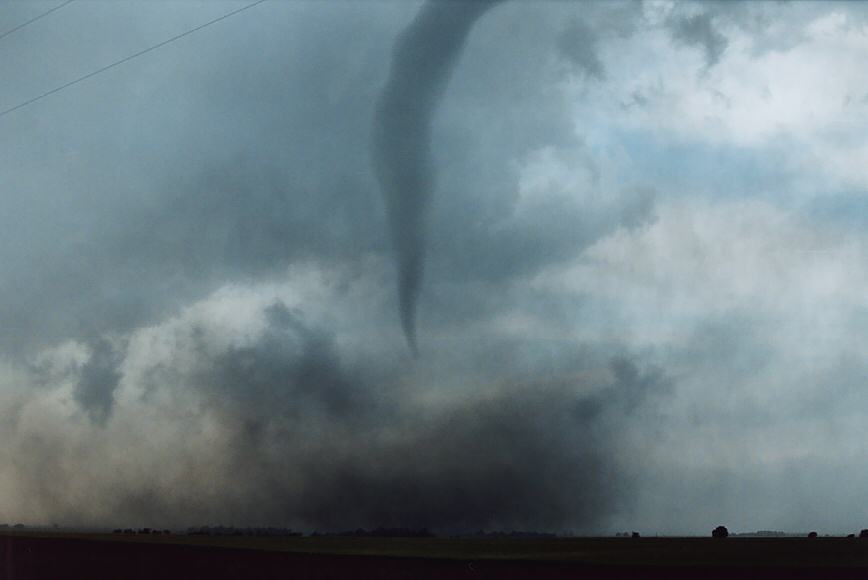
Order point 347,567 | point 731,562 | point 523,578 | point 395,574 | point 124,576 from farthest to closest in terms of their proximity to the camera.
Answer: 1. point 731,562
2. point 347,567
3. point 395,574
4. point 523,578
5. point 124,576

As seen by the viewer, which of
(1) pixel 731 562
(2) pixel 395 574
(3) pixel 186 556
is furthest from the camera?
(3) pixel 186 556

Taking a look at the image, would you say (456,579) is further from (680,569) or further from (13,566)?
(13,566)

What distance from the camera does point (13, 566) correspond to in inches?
3433

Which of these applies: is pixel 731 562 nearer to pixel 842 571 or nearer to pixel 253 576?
pixel 842 571

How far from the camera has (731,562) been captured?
339 feet

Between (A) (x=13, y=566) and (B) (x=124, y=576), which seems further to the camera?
(A) (x=13, y=566)

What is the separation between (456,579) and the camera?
3150 inches

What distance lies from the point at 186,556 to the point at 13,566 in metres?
26.1

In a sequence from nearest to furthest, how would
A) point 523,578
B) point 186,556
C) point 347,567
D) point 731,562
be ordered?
1. point 523,578
2. point 347,567
3. point 731,562
4. point 186,556

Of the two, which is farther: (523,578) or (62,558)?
(62,558)

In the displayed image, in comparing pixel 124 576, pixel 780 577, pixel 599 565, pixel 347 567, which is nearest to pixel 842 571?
pixel 780 577

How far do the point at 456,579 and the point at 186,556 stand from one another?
143ft

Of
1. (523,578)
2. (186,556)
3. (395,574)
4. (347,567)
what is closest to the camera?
(523,578)

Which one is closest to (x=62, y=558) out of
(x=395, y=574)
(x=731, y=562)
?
(x=395, y=574)
